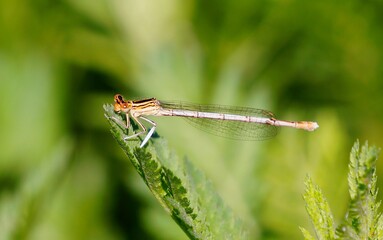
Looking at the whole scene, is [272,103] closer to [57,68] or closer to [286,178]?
[286,178]

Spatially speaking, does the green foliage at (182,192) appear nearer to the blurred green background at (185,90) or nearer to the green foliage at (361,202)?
the green foliage at (361,202)

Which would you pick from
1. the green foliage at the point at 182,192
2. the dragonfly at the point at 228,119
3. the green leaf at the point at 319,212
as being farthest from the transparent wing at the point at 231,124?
the green leaf at the point at 319,212

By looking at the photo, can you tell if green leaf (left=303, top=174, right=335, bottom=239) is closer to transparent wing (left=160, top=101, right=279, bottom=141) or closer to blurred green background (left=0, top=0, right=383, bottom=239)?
blurred green background (left=0, top=0, right=383, bottom=239)

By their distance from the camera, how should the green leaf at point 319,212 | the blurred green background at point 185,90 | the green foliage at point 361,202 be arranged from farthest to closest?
the blurred green background at point 185,90 → the green leaf at point 319,212 → the green foliage at point 361,202

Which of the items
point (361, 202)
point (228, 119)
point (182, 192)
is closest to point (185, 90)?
point (228, 119)

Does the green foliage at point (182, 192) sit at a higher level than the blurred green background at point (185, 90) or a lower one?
lower

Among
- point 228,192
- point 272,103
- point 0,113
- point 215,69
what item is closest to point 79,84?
point 0,113
